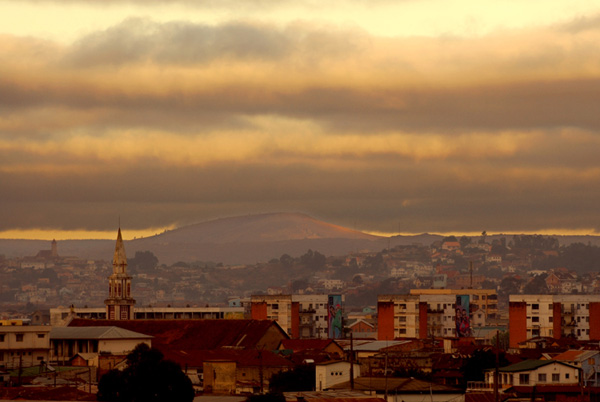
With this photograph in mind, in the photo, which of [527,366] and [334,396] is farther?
[527,366]

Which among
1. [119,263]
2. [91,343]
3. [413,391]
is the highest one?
[119,263]

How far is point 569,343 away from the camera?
5945 inches

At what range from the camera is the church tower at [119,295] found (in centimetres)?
18700

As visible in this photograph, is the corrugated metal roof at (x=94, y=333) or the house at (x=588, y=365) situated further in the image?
the corrugated metal roof at (x=94, y=333)

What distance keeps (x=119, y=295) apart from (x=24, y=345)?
6731 cm

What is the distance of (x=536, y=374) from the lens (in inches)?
3807

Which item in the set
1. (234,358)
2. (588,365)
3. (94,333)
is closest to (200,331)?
(94,333)

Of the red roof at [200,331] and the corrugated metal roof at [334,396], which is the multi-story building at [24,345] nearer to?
the red roof at [200,331]

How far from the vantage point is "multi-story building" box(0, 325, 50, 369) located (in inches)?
4788

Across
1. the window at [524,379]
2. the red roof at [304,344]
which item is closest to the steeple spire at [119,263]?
the red roof at [304,344]

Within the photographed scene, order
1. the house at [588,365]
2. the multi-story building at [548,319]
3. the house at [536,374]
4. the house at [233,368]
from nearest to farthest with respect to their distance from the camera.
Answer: the house at [536,374]
the house at [588,365]
the house at [233,368]
the multi-story building at [548,319]

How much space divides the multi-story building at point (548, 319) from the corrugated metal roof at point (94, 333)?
56.6 meters

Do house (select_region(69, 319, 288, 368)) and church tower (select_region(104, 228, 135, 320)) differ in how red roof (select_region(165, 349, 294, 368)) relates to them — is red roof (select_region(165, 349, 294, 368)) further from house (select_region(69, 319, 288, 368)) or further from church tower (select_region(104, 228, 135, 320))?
church tower (select_region(104, 228, 135, 320))

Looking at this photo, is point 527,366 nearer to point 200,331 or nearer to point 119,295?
point 200,331
